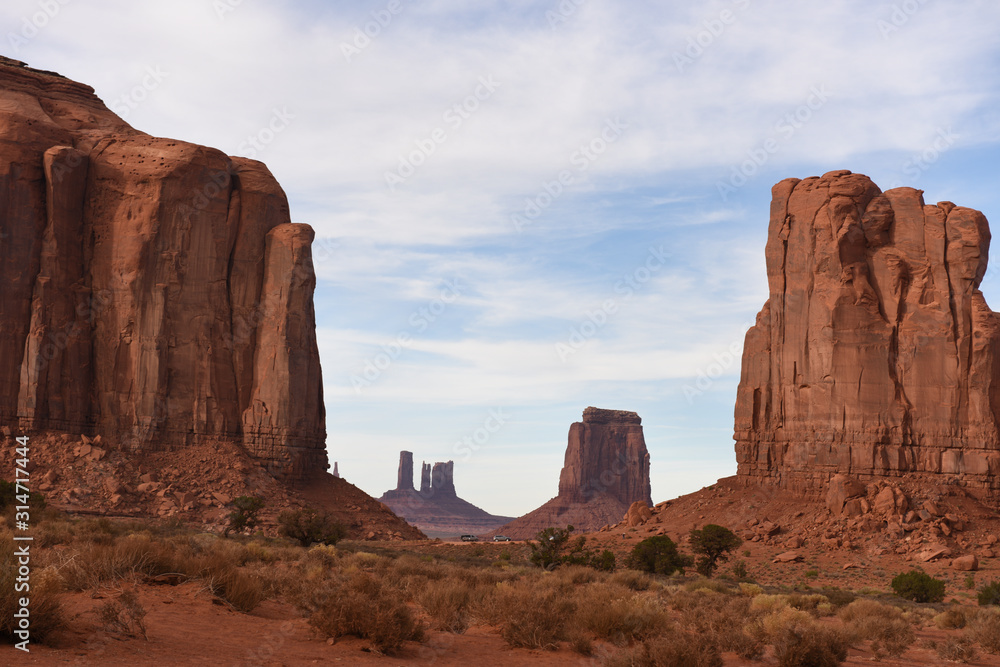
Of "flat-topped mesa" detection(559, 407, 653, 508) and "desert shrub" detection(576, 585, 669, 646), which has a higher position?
"flat-topped mesa" detection(559, 407, 653, 508)

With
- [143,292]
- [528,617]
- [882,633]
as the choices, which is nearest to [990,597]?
[882,633]

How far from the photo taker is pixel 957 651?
1686cm

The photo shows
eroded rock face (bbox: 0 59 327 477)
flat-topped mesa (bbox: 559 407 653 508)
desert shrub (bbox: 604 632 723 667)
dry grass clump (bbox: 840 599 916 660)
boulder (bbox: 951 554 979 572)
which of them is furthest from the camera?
flat-topped mesa (bbox: 559 407 653 508)

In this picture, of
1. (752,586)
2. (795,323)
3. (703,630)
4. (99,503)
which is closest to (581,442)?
(795,323)

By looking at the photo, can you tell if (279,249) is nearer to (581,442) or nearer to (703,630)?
(703,630)

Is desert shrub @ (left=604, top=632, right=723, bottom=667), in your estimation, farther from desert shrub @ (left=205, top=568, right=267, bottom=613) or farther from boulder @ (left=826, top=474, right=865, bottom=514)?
boulder @ (left=826, top=474, right=865, bottom=514)

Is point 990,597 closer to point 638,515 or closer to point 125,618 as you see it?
point 125,618

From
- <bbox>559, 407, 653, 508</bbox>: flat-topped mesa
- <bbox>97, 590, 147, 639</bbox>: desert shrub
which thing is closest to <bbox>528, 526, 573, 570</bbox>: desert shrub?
<bbox>97, 590, 147, 639</bbox>: desert shrub

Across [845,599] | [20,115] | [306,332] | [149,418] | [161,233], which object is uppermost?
[20,115]

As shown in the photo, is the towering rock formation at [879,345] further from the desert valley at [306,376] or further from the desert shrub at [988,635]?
the desert shrub at [988,635]

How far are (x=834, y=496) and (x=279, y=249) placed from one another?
128ft

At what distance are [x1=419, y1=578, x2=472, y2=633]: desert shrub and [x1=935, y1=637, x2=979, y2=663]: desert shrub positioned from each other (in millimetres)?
9207

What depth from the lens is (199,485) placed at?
52.9 m

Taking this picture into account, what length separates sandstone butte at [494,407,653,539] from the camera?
14788 cm
